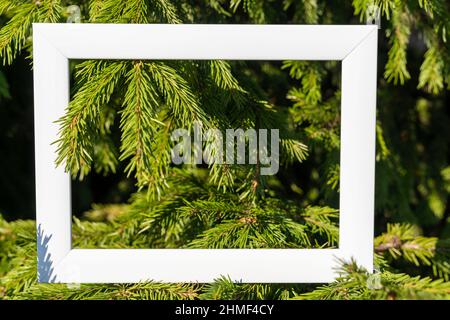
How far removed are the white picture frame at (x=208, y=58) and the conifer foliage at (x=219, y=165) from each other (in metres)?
0.02

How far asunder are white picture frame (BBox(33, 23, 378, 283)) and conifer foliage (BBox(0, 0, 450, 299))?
24mm

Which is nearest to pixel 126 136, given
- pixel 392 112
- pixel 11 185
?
pixel 392 112

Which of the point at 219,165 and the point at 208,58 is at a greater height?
the point at 208,58

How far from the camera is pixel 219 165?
65 cm

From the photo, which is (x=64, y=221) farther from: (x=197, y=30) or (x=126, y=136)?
(x=197, y=30)

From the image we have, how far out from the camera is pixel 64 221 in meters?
0.63

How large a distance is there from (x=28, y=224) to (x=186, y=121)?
A: 0.49 m

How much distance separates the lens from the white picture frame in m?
0.60

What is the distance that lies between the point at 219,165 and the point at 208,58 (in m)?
0.14

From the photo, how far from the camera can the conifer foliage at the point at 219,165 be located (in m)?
0.60

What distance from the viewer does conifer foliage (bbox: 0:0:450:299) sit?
1.95 feet

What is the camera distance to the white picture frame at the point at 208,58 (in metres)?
0.60

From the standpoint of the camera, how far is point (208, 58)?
23.7 inches
